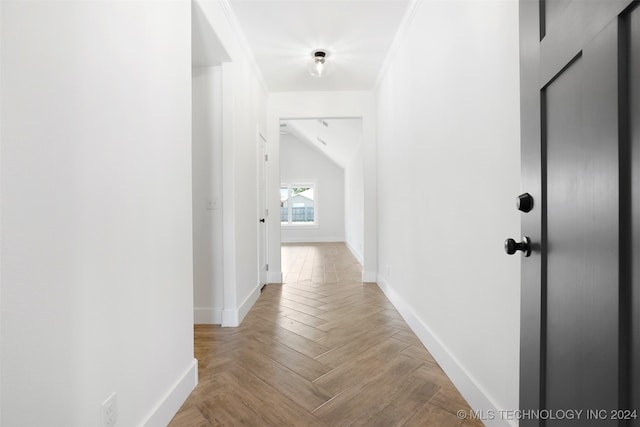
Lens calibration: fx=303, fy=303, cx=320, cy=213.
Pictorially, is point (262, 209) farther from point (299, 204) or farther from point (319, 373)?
point (299, 204)

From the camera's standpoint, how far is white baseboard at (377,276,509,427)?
4.30 feet

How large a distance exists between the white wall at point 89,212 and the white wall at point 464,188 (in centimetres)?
143

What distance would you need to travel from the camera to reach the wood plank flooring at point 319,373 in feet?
4.65

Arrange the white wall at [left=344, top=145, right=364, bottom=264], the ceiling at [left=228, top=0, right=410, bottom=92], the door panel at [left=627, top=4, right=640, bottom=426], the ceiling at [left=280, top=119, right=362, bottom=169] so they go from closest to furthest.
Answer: the door panel at [left=627, top=4, right=640, bottom=426] < the ceiling at [left=228, top=0, right=410, bottom=92] < the ceiling at [left=280, top=119, right=362, bottom=169] < the white wall at [left=344, top=145, right=364, bottom=264]

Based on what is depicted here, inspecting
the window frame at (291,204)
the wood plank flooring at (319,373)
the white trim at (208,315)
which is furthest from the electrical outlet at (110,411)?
the window frame at (291,204)

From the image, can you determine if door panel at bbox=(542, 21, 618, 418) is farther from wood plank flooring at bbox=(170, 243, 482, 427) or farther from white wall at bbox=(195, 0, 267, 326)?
white wall at bbox=(195, 0, 267, 326)

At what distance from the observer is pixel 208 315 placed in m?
2.57

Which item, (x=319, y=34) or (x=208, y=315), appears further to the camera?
(x=319, y=34)

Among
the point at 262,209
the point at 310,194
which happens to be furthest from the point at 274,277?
the point at 310,194

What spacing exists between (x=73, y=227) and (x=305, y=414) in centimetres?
124

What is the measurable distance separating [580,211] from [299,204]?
929 cm


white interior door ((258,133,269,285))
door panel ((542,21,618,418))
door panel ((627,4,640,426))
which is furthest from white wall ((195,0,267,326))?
door panel ((627,4,640,426))

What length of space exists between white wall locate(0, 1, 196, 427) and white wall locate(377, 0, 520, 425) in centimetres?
143

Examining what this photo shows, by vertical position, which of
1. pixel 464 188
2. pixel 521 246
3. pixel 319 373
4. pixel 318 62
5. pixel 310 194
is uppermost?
pixel 318 62
